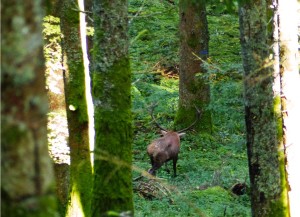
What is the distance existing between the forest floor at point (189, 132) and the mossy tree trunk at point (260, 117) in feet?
1.19

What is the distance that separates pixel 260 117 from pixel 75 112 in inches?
117

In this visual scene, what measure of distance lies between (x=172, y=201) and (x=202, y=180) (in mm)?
2572

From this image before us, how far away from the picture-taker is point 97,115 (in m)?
7.30

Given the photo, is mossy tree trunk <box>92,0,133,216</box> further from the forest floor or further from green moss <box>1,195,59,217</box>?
green moss <box>1,195,59,217</box>

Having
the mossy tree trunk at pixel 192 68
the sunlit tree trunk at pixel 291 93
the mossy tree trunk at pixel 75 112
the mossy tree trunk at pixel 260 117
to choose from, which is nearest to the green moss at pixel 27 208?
the mossy tree trunk at pixel 260 117

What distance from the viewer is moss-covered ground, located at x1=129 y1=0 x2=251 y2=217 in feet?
44.6

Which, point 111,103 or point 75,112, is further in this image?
point 75,112

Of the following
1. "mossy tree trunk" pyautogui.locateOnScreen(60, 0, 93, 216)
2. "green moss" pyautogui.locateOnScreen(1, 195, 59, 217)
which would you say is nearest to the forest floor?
"mossy tree trunk" pyautogui.locateOnScreen(60, 0, 93, 216)

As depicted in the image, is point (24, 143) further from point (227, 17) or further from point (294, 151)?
point (227, 17)

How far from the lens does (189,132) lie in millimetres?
21625

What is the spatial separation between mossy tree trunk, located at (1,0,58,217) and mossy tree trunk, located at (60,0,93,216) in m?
7.62

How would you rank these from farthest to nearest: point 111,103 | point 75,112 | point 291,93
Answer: point 75,112, point 291,93, point 111,103

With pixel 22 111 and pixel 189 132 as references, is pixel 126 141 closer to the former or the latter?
pixel 22 111

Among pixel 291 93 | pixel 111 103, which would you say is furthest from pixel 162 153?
pixel 111 103
